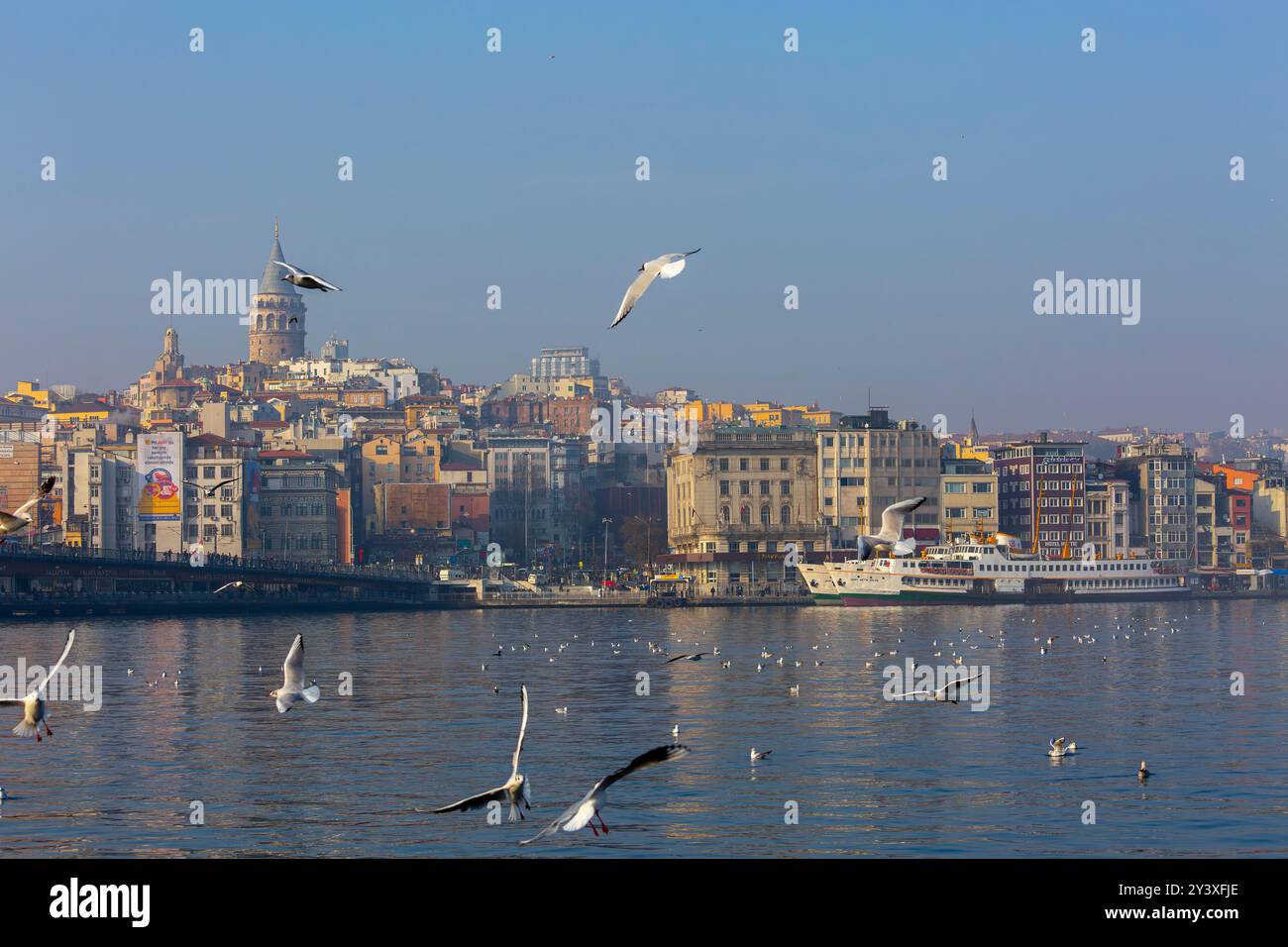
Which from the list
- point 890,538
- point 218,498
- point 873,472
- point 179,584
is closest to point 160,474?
point 218,498

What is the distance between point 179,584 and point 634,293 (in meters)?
107

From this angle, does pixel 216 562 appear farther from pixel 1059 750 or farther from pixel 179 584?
pixel 1059 750

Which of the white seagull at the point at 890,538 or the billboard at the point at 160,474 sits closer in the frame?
the white seagull at the point at 890,538

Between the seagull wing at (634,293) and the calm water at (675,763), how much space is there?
7.31m

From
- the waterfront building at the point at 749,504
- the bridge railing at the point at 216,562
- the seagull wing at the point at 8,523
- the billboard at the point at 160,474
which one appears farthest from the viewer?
the billboard at the point at 160,474

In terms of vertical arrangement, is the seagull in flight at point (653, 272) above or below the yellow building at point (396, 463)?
below

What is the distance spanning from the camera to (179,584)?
117938 millimetres

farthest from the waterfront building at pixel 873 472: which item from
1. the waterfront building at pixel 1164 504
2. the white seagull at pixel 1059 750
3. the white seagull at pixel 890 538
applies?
the white seagull at pixel 890 538

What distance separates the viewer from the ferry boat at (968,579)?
114 m

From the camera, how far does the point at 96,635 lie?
76.9 meters

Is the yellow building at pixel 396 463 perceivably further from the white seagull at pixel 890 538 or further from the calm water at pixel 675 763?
the white seagull at pixel 890 538

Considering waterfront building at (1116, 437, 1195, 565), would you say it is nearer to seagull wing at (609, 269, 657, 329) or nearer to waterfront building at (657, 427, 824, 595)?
waterfront building at (657, 427, 824, 595)

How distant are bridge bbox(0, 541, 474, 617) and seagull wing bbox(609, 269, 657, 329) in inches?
3327
